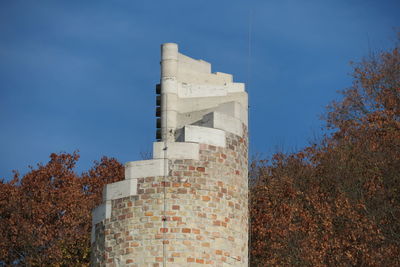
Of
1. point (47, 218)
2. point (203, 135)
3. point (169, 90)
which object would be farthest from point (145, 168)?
point (47, 218)

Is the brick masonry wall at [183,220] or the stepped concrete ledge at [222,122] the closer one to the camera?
the brick masonry wall at [183,220]

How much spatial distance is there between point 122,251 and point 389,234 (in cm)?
1285

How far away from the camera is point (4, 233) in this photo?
36562 mm

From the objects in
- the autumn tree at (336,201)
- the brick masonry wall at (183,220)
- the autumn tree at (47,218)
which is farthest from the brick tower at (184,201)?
the autumn tree at (47,218)

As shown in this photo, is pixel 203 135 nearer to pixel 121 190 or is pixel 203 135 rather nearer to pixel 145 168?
pixel 145 168

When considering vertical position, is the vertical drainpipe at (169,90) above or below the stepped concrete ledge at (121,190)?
above

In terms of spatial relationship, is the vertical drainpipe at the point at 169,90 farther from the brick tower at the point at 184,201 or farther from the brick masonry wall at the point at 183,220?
the brick masonry wall at the point at 183,220

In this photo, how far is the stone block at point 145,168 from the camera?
1934cm

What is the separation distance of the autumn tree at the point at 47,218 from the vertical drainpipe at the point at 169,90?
14.4 meters

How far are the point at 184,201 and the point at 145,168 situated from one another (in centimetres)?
125

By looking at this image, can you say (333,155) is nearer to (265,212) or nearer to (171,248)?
(265,212)

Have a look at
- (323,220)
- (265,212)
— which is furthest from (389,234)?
(265,212)

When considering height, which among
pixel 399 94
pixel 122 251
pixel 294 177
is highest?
pixel 399 94

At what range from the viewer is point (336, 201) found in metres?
29.9
